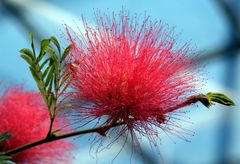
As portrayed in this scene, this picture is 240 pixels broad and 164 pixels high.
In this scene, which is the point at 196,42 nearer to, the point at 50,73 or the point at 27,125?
the point at 27,125

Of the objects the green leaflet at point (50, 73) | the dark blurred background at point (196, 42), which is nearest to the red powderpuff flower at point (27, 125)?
the green leaflet at point (50, 73)

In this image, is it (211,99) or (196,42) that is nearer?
(211,99)

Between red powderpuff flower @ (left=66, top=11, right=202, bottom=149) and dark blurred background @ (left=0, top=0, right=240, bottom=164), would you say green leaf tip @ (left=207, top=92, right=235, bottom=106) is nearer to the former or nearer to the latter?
red powderpuff flower @ (left=66, top=11, right=202, bottom=149)

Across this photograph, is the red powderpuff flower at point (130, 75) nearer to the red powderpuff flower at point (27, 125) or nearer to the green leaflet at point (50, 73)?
the green leaflet at point (50, 73)

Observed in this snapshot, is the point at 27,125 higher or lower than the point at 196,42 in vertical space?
lower

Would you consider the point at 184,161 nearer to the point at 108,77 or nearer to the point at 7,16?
the point at 7,16

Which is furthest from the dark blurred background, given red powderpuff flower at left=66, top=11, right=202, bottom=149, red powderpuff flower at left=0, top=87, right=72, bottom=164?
red powderpuff flower at left=66, top=11, right=202, bottom=149

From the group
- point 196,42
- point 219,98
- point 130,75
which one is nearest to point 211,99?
point 219,98

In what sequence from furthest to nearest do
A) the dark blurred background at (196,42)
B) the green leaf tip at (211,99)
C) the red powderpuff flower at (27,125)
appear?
the dark blurred background at (196,42) < the red powderpuff flower at (27,125) < the green leaf tip at (211,99)
